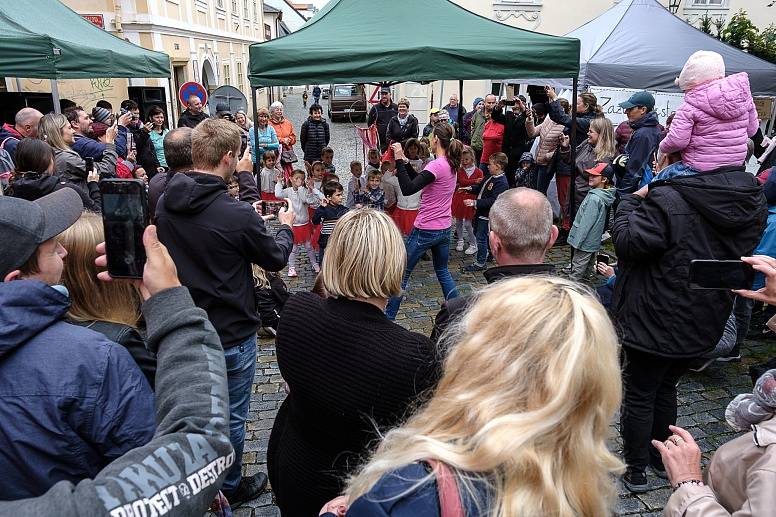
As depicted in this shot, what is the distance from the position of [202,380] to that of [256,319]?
176 cm

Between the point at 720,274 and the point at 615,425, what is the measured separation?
6.70 ft

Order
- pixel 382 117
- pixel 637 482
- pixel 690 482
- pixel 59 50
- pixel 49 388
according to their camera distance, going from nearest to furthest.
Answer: pixel 49 388 < pixel 690 482 < pixel 637 482 < pixel 59 50 < pixel 382 117

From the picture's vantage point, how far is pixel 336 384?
1713 mm

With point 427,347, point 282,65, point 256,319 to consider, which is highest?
point 282,65

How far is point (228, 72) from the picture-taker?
25.7 metres

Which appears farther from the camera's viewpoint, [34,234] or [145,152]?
[145,152]

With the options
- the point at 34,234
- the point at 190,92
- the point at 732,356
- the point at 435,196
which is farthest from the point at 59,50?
the point at 732,356

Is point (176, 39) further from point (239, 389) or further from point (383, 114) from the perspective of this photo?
point (239, 389)

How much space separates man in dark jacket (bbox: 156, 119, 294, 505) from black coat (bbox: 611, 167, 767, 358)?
1876 millimetres

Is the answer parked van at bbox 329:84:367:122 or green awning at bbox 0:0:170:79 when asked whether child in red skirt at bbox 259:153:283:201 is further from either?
parked van at bbox 329:84:367:122

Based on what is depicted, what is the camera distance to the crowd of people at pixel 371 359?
1.00 meters

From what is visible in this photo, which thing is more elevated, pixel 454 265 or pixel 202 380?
pixel 202 380

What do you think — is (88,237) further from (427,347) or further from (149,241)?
(427,347)

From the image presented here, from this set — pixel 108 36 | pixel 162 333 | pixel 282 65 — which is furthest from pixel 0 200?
pixel 108 36
